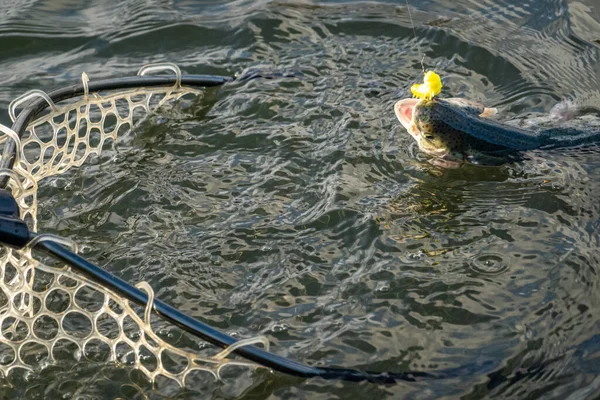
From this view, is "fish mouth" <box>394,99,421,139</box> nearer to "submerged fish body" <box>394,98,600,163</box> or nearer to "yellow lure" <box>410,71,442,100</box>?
"submerged fish body" <box>394,98,600,163</box>

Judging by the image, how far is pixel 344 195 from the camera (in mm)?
3898

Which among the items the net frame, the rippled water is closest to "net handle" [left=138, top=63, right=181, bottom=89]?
the net frame

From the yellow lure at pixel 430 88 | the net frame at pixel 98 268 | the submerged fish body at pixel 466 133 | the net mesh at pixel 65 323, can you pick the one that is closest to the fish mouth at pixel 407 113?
the submerged fish body at pixel 466 133

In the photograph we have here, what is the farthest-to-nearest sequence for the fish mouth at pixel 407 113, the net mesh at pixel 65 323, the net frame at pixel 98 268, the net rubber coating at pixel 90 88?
the fish mouth at pixel 407 113, the net rubber coating at pixel 90 88, the net mesh at pixel 65 323, the net frame at pixel 98 268

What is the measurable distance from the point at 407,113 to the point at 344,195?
568 mm

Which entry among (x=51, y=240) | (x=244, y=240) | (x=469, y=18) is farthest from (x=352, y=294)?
(x=469, y=18)

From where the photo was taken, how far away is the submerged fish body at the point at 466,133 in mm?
3902

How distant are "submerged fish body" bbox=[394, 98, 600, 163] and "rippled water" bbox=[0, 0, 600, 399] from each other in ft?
0.35

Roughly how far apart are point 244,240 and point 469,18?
8.88 ft

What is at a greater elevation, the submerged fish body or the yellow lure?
the yellow lure

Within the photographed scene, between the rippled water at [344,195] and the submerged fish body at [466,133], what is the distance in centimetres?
11

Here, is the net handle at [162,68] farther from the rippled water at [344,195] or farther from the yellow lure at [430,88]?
the yellow lure at [430,88]

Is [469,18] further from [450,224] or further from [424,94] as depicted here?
[450,224]

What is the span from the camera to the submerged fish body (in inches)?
154
